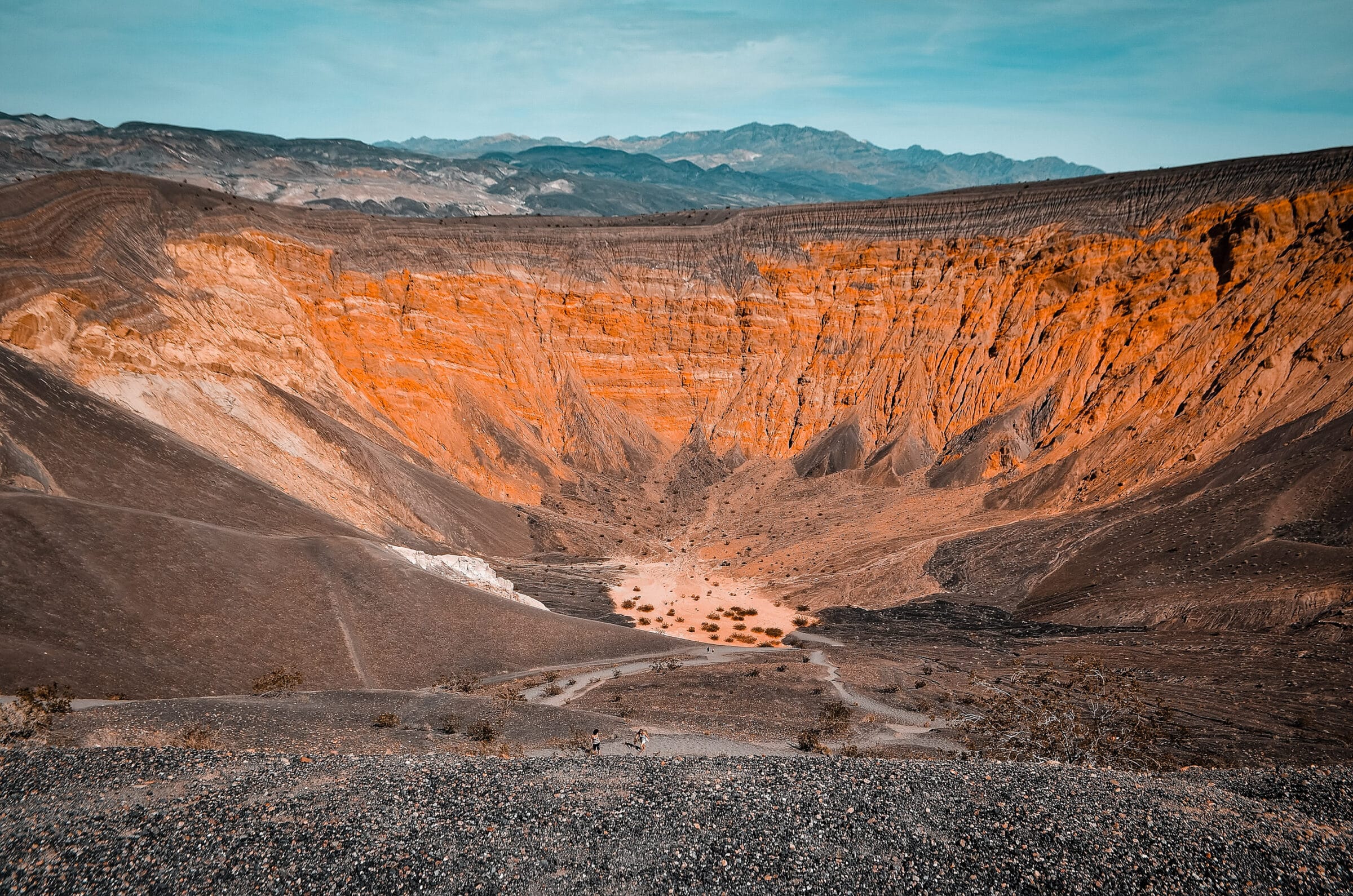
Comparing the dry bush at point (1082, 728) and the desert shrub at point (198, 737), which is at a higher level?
the desert shrub at point (198, 737)

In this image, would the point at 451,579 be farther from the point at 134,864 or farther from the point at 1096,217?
the point at 1096,217

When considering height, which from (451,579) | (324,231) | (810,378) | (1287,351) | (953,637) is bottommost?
(953,637)

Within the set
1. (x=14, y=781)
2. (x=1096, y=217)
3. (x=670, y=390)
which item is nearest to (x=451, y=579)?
(x=14, y=781)

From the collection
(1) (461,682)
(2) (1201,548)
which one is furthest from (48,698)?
(2) (1201,548)

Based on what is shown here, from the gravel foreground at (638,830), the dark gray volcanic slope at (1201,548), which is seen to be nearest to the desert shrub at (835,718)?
the gravel foreground at (638,830)

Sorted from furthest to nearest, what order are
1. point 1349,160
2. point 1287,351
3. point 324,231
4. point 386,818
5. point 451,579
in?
point 324,231
point 1349,160
point 1287,351
point 451,579
point 386,818

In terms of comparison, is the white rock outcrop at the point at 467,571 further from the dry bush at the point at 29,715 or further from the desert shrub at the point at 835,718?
the dry bush at the point at 29,715

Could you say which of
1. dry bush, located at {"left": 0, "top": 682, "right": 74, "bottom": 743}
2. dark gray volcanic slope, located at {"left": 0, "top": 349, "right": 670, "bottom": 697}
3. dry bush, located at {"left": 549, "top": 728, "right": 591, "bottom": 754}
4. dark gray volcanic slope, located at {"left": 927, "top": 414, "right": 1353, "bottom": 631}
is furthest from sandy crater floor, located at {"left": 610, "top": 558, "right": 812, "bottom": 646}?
dry bush, located at {"left": 0, "top": 682, "right": 74, "bottom": 743}
